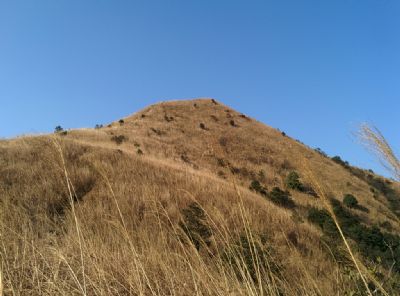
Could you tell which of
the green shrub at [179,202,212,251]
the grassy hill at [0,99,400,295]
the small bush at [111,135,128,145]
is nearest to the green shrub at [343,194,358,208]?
the grassy hill at [0,99,400,295]

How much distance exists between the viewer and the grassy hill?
2611mm

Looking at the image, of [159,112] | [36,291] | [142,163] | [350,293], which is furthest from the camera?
[159,112]

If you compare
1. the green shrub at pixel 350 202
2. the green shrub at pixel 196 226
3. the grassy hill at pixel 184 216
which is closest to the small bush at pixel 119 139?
the grassy hill at pixel 184 216

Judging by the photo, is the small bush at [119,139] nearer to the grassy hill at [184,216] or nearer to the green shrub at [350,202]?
the grassy hill at [184,216]

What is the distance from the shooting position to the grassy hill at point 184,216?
2611 millimetres

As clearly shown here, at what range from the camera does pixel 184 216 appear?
31.4ft

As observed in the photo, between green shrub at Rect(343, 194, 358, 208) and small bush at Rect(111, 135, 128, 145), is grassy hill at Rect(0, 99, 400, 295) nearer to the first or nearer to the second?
green shrub at Rect(343, 194, 358, 208)

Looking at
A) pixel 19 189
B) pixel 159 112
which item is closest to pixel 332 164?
pixel 159 112

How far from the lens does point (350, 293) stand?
317 cm

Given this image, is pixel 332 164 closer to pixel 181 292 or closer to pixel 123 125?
pixel 123 125

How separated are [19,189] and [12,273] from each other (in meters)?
9.03

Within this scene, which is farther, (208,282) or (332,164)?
(332,164)

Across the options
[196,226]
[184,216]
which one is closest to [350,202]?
[184,216]

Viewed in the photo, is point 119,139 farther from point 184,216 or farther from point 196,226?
point 196,226
